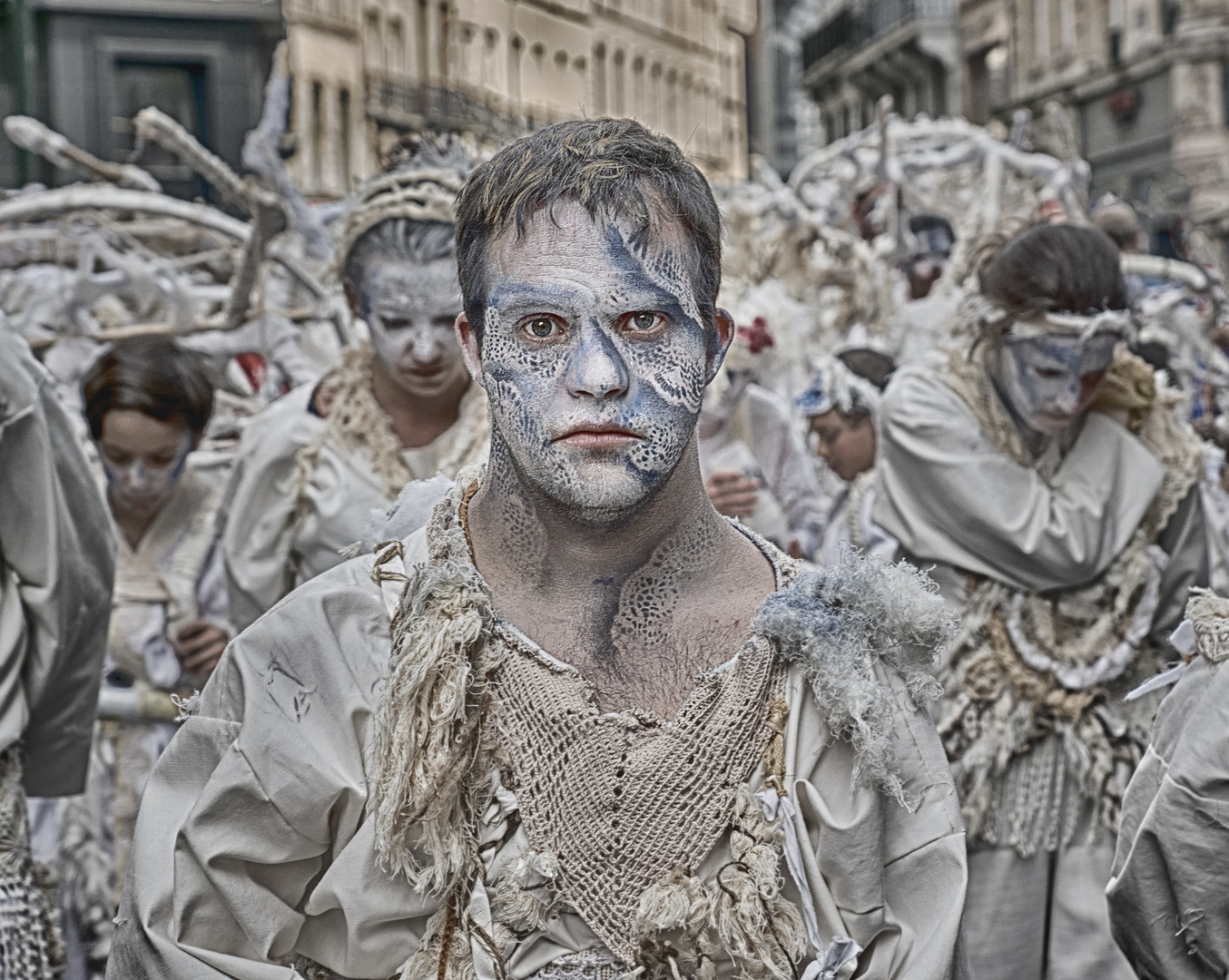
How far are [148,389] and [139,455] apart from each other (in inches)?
7.5

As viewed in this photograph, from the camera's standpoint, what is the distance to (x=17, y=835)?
342 centimetres

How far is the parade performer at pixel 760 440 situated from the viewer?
623 centimetres

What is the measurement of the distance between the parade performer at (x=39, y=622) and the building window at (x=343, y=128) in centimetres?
1776

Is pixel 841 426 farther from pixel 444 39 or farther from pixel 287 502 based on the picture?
pixel 444 39

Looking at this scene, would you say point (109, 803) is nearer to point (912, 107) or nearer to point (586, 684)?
point (586, 684)

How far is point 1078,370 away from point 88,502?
2.36 meters

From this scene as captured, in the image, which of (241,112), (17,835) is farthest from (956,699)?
(241,112)

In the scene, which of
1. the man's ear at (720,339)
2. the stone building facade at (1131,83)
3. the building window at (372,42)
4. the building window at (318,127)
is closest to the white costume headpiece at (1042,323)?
the man's ear at (720,339)

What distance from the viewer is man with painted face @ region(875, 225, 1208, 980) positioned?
Answer: 419 centimetres

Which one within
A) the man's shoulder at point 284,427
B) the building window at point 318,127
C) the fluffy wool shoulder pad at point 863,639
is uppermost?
the building window at point 318,127

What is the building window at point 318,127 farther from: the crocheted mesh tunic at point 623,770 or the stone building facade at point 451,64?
the crocheted mesh tunic at point 623,770

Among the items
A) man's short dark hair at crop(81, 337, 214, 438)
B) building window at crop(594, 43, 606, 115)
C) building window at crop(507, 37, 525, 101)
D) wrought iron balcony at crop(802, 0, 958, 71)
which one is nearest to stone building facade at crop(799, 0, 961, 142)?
wrought iron balcony at crop(802, 0, 958, 71)

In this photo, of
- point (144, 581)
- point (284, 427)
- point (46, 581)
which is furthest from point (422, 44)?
point (46, 581)

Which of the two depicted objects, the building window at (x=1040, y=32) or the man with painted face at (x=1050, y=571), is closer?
the man with painted face at (x=1050, y=571)
